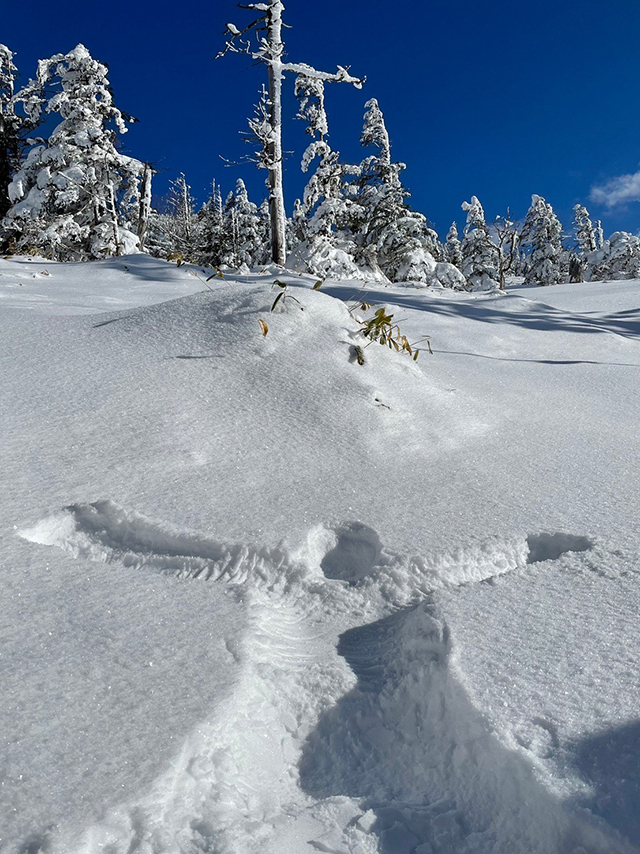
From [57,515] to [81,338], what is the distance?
150 centimetres

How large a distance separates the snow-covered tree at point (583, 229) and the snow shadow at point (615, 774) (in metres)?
47.9

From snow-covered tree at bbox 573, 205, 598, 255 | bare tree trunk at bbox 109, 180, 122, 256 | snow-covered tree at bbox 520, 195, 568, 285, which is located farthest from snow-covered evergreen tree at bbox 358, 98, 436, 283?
snow-covered tree at bbox 573, 205, 598, 255

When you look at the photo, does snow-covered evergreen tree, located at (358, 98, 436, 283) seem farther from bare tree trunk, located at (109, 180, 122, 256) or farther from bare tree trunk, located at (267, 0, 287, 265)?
bare tree trunk, located at (109, 180, 122, 256)

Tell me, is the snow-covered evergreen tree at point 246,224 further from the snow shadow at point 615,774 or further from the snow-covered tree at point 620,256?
the snow shadow at point 615,774

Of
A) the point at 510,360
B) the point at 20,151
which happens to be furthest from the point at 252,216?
the point at 510,360

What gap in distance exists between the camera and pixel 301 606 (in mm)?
1282

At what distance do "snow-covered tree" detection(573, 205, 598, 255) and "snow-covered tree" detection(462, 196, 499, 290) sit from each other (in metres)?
15.5

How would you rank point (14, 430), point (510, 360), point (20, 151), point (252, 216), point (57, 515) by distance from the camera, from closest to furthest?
1. point (57, 515)
2. point (14, 430)
3. point (510, 360)
4. point (20, 151)
5. point (252, 216)

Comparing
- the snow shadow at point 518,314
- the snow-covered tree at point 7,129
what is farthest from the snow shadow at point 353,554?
the snow-covered tree at point 7,129

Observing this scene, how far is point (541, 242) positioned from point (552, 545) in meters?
38.0

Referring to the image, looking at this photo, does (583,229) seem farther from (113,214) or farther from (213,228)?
(113,214)

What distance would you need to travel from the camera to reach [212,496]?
5.32 ft

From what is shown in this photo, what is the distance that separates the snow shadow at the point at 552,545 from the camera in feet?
4.77

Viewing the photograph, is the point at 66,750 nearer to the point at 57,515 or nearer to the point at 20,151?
the point at 57,515
